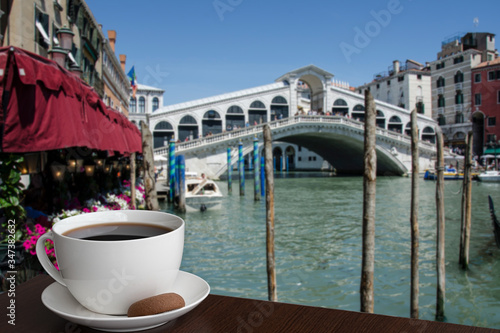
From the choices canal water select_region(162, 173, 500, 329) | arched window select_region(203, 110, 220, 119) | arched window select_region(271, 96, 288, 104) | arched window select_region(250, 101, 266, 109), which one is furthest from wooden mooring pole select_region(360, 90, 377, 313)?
arched window select_region(271, 96, 288, 104)

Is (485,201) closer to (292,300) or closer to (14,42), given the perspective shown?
(292,300)

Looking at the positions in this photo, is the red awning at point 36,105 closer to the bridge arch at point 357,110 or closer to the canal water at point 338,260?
the canal water at point 338,260

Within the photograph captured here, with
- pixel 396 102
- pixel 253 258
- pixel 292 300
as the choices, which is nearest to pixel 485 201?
pixel 253 258

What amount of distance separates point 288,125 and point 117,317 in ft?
92.0

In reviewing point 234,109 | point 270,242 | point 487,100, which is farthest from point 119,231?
point 487,100

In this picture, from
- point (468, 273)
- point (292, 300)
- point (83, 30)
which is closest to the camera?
point (292, 300)

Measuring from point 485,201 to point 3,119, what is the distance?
57.0 feet

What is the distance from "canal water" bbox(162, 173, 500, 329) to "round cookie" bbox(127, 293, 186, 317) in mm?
4782

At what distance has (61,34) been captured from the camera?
5395mm

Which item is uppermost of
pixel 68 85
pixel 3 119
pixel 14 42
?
pixel 14 42

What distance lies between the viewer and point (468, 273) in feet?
21.5

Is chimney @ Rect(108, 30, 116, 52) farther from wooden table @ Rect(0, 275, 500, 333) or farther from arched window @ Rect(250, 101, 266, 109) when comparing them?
wooden table @ Rect(0, 275, 500, 333)

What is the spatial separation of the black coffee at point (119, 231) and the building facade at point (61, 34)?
4.83 m

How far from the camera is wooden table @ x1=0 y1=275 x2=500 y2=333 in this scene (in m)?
0.61
